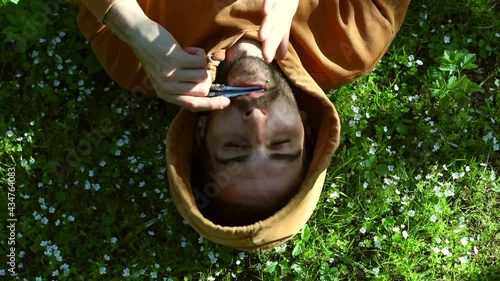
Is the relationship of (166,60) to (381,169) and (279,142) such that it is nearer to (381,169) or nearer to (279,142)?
(279,142)

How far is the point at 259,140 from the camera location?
3109 millimetres

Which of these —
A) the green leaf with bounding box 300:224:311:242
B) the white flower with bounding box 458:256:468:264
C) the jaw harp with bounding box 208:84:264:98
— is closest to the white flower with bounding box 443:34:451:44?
the white flower with bounding box 458:256:468:264

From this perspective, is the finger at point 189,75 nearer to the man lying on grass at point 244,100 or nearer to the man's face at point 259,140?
the man lying on grass at point 244,100

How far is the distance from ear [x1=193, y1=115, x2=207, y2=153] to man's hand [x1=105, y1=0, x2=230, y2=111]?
298mm

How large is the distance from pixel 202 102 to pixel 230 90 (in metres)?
0.16

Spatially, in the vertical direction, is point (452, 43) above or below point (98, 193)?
above

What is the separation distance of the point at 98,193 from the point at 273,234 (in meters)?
1.33

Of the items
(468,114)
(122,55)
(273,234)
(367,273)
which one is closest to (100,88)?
(122,55)

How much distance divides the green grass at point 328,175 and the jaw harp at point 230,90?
39.7 inches

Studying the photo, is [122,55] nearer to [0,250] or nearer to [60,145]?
[60,145]

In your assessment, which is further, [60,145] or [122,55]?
[60,145]

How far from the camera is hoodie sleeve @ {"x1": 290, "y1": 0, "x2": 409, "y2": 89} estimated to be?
3.50m

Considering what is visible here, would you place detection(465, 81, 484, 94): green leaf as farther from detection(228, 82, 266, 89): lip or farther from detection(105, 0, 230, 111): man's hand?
detection(105, 0, 230, 111): man's hand

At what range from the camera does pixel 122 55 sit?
366 cm
